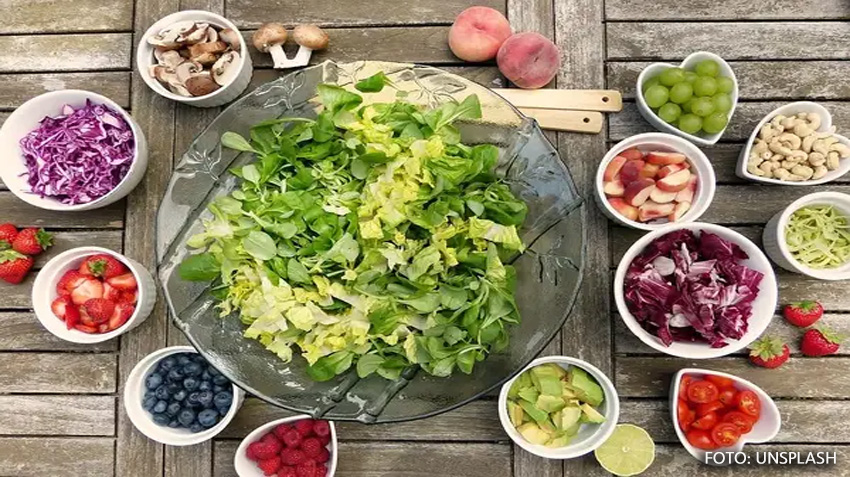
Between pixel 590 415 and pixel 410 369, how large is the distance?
41cm

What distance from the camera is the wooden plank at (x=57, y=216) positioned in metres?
1.47

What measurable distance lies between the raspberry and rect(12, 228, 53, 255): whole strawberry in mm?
659

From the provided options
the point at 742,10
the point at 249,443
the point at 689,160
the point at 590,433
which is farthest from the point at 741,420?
the point at 249,443

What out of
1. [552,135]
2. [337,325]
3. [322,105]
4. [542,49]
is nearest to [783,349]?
[552,135]

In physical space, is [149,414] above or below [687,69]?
below

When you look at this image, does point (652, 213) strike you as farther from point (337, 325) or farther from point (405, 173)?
point (337, 325)

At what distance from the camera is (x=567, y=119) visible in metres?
1.42

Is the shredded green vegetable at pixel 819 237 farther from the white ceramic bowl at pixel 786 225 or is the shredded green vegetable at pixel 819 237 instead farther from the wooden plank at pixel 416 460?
the wooden plank at pixel 416 460

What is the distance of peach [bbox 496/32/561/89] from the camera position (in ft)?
4.51

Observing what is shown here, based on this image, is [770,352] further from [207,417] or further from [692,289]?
[207,417]

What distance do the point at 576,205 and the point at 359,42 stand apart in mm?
651

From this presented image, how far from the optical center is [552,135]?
144cm

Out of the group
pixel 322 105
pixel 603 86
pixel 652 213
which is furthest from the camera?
pixel 603 86

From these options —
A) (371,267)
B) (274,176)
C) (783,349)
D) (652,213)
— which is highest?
(274,176)
